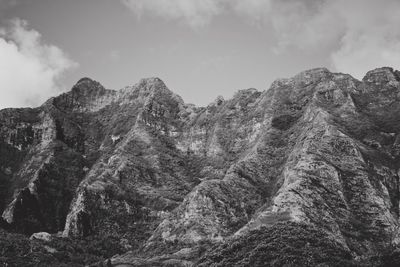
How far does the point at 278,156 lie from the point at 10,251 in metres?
65.0

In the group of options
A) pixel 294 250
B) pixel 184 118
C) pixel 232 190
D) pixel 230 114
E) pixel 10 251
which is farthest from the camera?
pixel 184 118

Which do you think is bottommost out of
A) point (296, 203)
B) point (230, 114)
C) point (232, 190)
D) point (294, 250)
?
point (294, 250)

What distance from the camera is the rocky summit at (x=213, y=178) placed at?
77250mm

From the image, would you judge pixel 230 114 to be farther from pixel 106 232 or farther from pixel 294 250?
pixel 294 250

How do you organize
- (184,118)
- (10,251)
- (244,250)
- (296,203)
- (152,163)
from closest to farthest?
(244,250) < (296,203) < (10,251) < (152,163) < (184,118)

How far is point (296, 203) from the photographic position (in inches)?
3201

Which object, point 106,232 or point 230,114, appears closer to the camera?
point 106,232

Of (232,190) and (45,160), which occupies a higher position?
(45,160)

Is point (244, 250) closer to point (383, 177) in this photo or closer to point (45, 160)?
point (383, 177)

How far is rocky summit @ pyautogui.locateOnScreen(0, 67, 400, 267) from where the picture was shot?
77.2m

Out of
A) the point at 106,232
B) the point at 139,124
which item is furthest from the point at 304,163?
the point at 139,124

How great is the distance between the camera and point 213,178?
12888 cm

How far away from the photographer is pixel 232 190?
336ft

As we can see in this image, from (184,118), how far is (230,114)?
23.0 m
